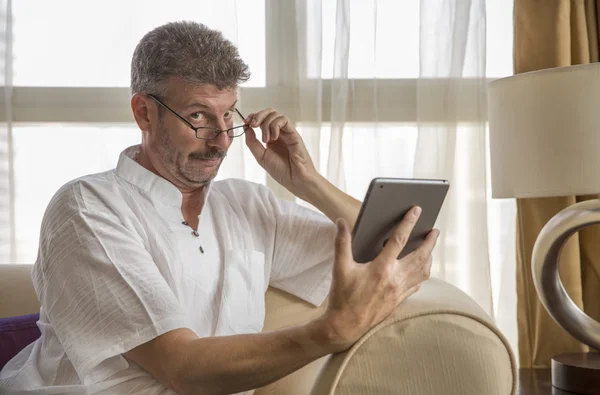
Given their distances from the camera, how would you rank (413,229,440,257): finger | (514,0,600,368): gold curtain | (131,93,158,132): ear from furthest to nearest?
(514,0,600,368): gold curtain
(131,93,158,132): ear
(413,229,440,257): finger

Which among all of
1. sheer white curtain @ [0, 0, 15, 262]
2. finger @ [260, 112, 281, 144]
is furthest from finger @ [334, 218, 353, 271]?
sheer white curtain @ [0, 0, 15, 262]

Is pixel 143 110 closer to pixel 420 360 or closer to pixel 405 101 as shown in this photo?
pixel 420 360

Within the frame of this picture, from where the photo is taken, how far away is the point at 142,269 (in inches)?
49.6

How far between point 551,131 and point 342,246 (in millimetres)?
938

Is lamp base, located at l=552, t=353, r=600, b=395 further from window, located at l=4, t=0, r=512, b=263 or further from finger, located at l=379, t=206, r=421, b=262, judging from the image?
window, located at l=4, t=0, r=512, b=263

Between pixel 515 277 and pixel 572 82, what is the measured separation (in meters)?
0.89

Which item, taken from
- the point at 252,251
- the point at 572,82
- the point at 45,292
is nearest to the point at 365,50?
the point at 572,82

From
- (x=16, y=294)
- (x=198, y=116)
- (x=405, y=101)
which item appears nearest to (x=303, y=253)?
(x=198, y=116)

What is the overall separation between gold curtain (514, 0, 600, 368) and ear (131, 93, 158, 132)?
1295 millimetres

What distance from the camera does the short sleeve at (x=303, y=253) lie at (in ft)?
5.39

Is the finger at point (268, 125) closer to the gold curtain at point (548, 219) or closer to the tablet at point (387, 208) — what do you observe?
the tablet at point (387, 208)

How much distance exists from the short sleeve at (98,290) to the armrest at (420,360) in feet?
1.09

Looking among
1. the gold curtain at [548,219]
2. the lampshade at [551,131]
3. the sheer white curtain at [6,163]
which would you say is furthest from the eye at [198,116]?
the gold curtain at [548,219]

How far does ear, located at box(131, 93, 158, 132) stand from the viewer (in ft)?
5.09
